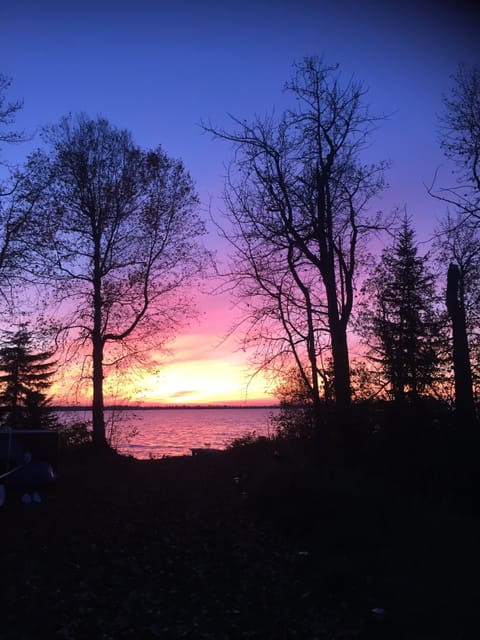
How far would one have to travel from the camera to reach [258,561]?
761cm

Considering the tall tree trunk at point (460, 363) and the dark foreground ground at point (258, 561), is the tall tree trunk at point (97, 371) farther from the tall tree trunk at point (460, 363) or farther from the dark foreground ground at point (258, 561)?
the tall tree trunk at point (460, 363)

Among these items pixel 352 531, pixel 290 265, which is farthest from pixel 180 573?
pixel 290 265

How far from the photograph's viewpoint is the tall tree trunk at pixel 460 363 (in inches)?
511

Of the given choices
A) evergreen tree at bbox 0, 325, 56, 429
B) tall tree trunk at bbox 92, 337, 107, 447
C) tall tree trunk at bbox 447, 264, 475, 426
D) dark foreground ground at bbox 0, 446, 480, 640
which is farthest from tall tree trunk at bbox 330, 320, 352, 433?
evergreen tree at bbox 0, 325, 56, 429

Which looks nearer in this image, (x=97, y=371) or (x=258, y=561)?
(x=258, y=561)

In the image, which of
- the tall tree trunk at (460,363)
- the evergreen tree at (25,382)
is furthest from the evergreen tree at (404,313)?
the evergreen tree at (25,382)

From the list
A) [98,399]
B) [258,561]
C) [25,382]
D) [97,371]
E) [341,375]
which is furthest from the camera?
[25,382]

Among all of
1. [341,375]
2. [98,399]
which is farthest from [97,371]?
[341,375]

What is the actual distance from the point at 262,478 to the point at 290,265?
738cm

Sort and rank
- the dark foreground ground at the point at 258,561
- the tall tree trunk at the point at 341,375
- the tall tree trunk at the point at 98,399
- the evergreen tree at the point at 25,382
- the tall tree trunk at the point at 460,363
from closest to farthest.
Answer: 1. the dark foreground ground at the point at 258,561
2. the tall tree trunk at the point at 460,363
3. the tall tree trunk at the point at 341,375
4. the tall tree trunk at the point at 98,399
5. the evergreen tree at the point at 25,382

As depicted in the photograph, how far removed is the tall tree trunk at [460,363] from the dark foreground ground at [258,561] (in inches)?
129

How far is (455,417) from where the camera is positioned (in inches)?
498

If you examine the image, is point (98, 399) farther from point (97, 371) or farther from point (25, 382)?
point (25, 382)

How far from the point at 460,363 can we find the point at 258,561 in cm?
1001
